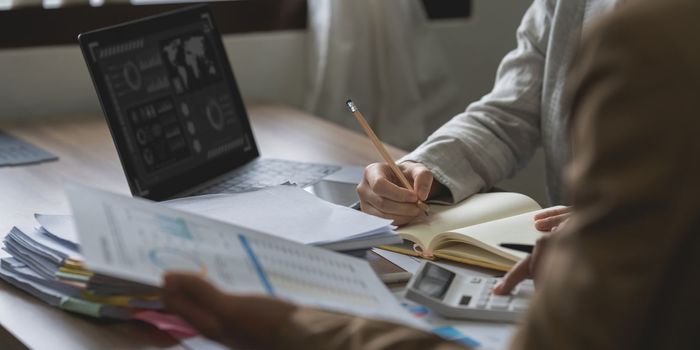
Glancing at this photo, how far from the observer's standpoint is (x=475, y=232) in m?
1.19

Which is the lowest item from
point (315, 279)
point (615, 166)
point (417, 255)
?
point (417, 255)

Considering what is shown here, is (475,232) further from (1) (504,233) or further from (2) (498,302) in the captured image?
(2) (498,302)

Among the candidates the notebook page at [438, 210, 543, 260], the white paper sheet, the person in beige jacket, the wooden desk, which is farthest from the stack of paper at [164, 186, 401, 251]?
the person in beige jacket

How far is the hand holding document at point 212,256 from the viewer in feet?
2.62

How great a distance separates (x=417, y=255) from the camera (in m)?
1.20

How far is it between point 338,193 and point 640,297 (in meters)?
0.83

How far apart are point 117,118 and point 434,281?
60 cm

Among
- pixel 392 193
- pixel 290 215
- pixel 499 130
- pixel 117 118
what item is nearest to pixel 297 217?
pixel 290 215

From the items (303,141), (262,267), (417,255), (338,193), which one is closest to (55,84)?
(303,141)

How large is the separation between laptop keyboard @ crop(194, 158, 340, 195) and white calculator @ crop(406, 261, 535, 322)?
0.50 metres

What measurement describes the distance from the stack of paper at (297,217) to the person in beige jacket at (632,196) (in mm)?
414

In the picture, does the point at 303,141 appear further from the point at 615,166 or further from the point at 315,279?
the point at 615,166

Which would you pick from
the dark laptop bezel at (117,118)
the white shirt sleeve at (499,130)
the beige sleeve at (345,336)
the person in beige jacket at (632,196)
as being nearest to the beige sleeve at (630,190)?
the person in beige jacket at (632,196)

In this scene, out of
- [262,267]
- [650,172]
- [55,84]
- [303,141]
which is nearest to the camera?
[650,172]
